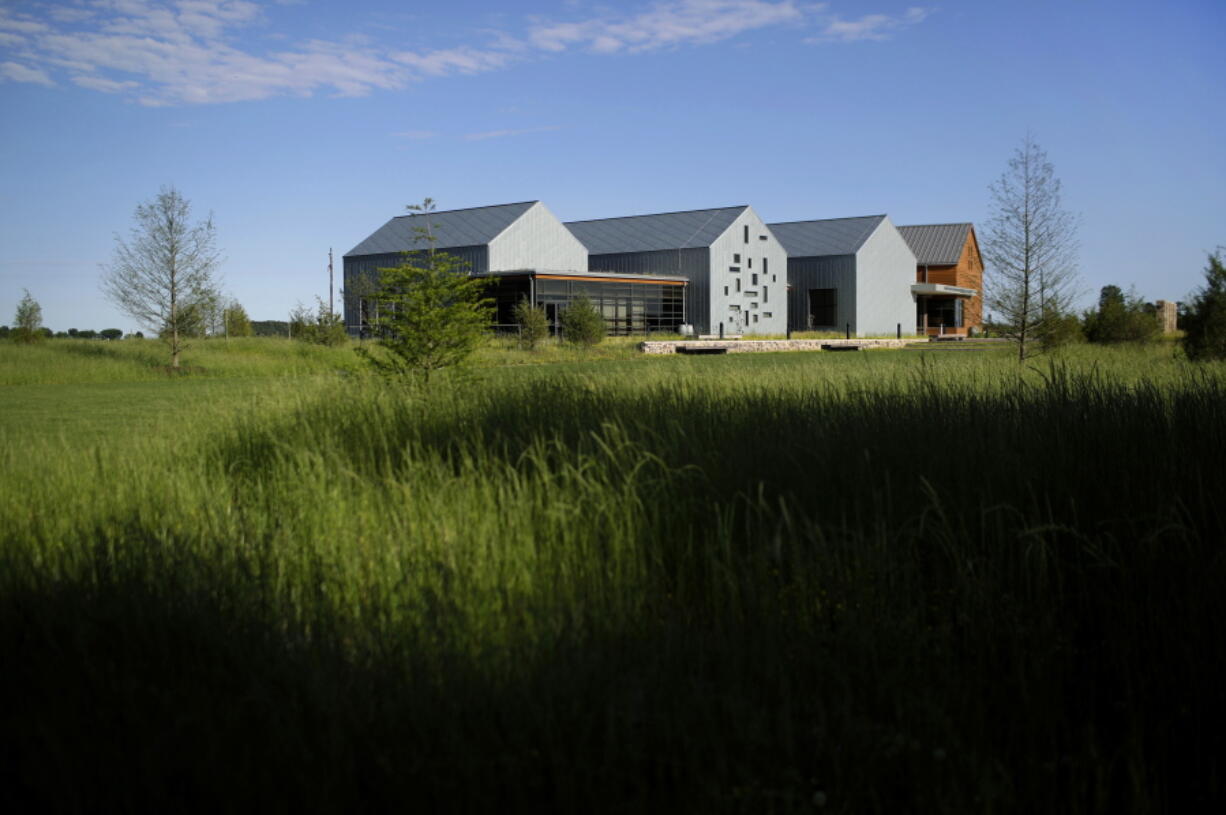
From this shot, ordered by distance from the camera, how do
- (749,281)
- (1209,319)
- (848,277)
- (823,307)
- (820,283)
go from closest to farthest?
(1209,319)
(749,281)
(848,277)
(820,283)
(823,307)

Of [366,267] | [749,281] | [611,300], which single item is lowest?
[611,300]

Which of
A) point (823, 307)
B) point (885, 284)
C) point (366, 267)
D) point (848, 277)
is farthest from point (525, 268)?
point (885, 284)

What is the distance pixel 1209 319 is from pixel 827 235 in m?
45.2

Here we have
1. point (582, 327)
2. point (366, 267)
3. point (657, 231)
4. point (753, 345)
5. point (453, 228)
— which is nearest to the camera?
point (582, 327)

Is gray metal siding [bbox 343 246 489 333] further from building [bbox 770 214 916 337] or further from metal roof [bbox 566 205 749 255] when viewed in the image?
building [bbox 770 214 916 337]

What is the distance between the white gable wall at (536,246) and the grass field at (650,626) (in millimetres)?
42656

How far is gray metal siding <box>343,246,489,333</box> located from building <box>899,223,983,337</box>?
1423 inches

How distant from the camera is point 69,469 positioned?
756cm

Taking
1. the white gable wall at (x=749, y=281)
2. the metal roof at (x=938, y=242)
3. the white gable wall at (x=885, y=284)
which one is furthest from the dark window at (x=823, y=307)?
the metal roof at (x=938, y=242)

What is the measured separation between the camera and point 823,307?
65.0 m

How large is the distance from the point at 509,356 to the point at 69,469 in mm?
25386

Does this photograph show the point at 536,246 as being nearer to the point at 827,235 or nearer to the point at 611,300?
the point at 611,300

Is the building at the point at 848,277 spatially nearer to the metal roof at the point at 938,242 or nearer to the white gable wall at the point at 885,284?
the white gable wall at the point at 885,284

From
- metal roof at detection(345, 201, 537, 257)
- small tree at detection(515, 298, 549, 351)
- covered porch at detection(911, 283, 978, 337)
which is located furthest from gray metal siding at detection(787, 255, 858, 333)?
small tree at detection(515, 298, 549, 351)
